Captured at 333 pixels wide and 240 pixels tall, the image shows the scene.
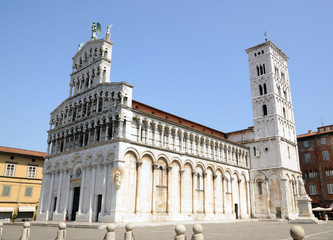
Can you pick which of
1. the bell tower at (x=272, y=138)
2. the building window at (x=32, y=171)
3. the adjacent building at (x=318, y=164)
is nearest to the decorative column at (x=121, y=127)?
the building window at (x=32, y=171)

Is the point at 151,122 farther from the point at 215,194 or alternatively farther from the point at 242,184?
the point at 242,184

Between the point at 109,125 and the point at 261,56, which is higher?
the point at 261,56

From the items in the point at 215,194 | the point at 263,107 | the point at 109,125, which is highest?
the point at 263,107

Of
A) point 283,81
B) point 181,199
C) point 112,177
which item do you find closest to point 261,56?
point 283,81

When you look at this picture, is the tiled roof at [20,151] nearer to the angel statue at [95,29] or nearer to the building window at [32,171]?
the building window at [32,171]

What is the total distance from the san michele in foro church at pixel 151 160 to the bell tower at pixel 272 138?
152mm

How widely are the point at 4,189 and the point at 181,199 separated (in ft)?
79.2

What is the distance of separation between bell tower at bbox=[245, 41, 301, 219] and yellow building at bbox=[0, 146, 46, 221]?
32.4 meters

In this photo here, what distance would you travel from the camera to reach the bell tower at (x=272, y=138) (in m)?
40.1

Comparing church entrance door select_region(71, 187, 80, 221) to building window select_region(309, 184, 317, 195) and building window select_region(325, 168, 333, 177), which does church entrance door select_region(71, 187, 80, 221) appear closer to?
building window select_region(309, 184, 317, 195)

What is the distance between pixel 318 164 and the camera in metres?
47.2

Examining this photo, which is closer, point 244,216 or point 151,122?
point 151,122

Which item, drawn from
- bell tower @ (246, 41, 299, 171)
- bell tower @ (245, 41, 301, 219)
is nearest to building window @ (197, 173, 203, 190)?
bell tower @ (245, 41, 301, 219)

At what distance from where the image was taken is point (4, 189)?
122 feet
